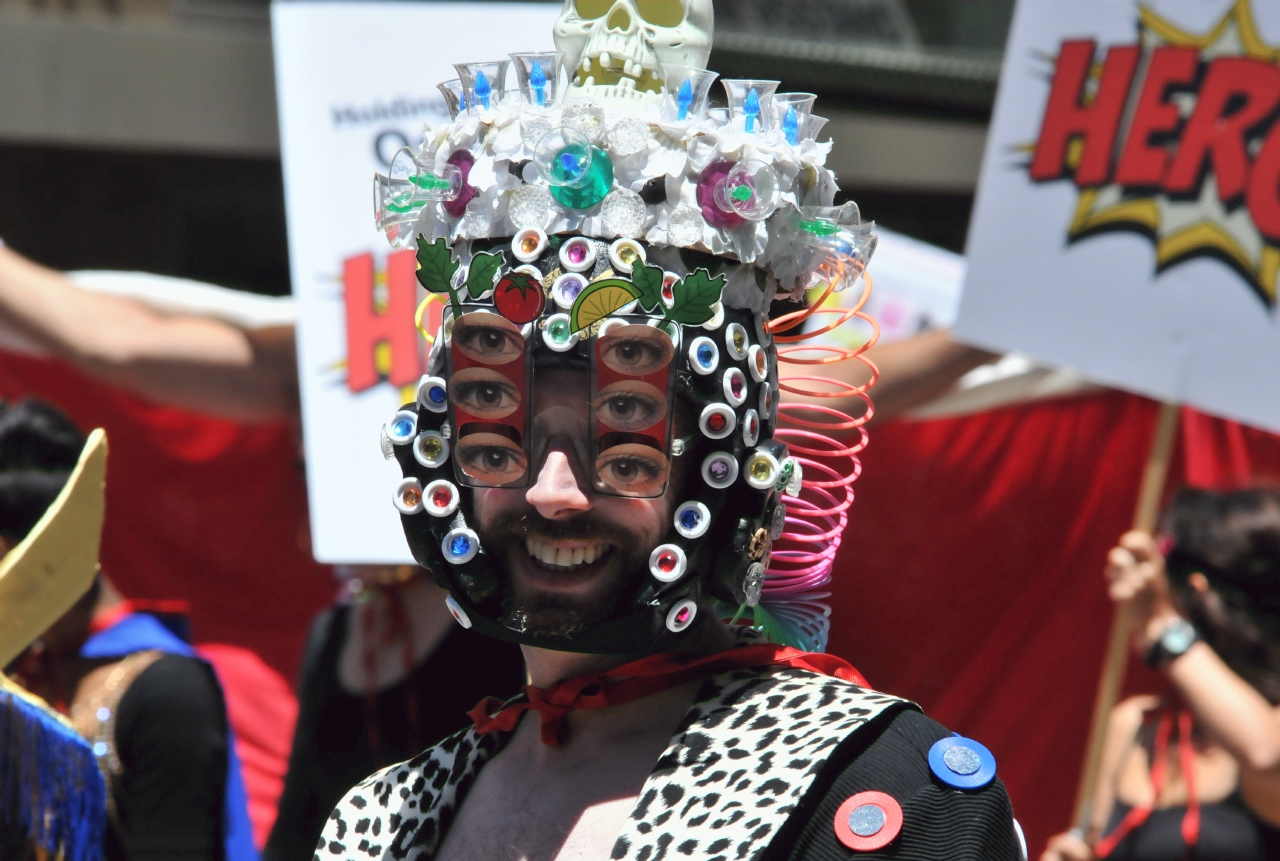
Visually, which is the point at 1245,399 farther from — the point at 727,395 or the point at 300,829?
the point at 300,829

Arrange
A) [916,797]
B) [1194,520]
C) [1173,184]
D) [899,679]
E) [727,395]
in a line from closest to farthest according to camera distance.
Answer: [916,797] < [727,395] < [1194,520] < [1173,184] < [899,679]

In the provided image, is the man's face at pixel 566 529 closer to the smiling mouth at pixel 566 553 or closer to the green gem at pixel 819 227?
the smiling mouth at pixel 566 553

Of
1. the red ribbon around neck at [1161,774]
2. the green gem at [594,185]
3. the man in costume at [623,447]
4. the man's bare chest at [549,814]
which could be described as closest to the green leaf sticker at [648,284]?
the man in costume at [623,447]

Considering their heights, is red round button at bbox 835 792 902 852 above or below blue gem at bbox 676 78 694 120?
below

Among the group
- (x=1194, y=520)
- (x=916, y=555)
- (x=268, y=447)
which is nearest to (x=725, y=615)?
(x=1194, y=520)

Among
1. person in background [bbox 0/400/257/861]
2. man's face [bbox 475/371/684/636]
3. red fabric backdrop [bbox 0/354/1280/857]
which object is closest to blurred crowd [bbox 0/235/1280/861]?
person in background [bbox 0/400/257/861]

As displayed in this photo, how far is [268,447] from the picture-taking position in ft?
15.0

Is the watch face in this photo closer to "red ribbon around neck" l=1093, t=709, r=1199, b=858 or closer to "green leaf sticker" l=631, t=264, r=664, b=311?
"red ribbon around neck" l=1093, t=709, r=1199, b=858

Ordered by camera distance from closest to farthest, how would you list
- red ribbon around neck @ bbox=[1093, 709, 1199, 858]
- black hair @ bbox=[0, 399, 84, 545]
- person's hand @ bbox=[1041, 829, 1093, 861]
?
black hair @ bbox=[0, 399, 84, 545] → red ribbon around neck @ bbox=[1093, 709, 1199, 858] → person's hand @ bbox=[1041, 829, 1093, 861]

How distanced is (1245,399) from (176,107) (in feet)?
19.5

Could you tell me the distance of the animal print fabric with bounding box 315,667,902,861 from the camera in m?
1.51

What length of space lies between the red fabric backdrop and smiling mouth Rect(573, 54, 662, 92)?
92.6 inches

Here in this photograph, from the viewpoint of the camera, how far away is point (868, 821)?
57.1 inches

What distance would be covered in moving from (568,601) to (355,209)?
2.09 metres
